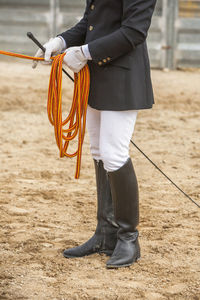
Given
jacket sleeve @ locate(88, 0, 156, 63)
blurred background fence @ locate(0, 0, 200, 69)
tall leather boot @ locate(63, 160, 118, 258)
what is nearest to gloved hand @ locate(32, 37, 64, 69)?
jacket sleeve @ locate(88, 0, 156, 63)

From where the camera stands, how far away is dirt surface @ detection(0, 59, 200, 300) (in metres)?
2.96

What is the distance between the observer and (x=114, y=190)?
314 centimetres

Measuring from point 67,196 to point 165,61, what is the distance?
5851 millimetres

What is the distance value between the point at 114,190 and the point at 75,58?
2.23 feet

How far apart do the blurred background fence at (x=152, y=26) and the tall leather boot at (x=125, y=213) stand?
273 inches

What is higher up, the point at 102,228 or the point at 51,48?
the point at 51,48

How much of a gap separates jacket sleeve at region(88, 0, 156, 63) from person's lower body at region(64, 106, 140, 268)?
292 millimetres

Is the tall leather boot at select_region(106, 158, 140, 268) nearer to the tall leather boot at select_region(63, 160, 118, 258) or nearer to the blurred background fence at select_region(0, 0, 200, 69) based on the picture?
the tall leather boot at select_region(63, 160, 118, 258)

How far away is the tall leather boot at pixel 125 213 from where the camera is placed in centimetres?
310

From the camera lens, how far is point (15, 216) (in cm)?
398

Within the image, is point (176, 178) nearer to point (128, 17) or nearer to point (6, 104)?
point (128, 17)

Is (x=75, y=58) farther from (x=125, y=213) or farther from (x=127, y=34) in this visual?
(x=125, y=213)

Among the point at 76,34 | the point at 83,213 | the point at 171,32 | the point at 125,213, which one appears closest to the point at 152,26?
the point at 171,32

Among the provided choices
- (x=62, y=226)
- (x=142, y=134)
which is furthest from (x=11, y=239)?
(x=142, y=134)
